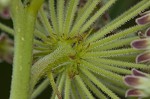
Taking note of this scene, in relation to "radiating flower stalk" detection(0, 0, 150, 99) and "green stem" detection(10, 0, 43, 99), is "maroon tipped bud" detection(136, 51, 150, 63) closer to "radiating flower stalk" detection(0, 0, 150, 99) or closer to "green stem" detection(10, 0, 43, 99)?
"radiating flower stalk" detection(0, 0, 150, 99)

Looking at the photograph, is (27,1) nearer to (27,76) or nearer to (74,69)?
(27,76)

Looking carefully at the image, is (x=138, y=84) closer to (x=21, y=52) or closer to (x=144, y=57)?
(x=144, y=57)

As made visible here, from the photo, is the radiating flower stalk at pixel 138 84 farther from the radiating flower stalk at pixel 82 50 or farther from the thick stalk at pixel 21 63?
the thick stalk at pixel 21 63

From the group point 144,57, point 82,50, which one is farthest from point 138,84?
point 82,50

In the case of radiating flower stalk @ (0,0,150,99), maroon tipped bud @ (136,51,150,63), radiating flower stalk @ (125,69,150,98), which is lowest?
radiating flower stalk @ (125,69,150,98)

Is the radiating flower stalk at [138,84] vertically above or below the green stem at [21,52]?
below

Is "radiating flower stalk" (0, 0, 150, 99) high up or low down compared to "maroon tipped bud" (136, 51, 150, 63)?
up

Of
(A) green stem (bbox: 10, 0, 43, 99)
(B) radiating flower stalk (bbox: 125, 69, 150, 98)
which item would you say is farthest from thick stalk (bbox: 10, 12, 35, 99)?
(B) radiating flower stalk (bbox: 125, 69, 150, 98)

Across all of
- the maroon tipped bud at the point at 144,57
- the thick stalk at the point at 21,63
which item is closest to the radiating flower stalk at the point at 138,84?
the maroon tipped bud at the point at 144,57
